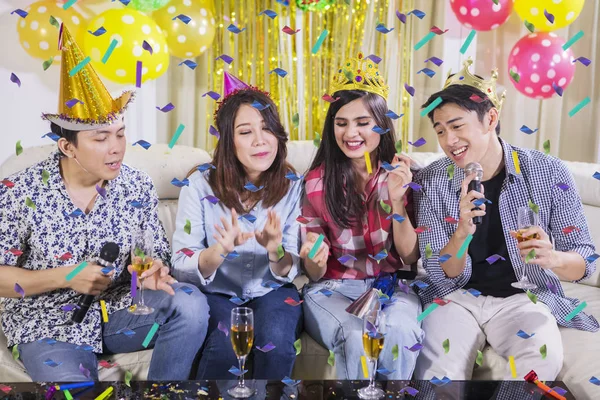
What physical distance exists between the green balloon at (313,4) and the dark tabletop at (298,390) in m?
2.75

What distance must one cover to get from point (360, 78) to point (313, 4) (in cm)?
177

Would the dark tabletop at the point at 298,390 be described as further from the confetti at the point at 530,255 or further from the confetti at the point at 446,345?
the confetti at the point at 530,255

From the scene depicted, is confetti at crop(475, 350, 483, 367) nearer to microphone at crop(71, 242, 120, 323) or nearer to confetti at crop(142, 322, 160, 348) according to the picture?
confetti at crop(142, 322, 160, 348)

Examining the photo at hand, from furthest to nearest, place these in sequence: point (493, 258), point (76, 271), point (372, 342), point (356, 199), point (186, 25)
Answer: point (186, 25), point (356, 199), point (493, 258), point (76, 271), point (372, 342)

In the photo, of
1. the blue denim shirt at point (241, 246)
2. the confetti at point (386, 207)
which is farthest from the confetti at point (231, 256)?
the confetti at point (386, 207)

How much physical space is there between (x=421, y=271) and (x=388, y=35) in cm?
206

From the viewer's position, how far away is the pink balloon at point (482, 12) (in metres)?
3.52

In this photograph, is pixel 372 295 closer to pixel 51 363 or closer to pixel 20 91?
pixel 51 363

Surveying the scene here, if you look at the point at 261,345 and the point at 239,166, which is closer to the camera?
the point at 261,345

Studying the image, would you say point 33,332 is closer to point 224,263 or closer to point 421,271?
point 224,263

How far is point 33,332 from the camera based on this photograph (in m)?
2.02

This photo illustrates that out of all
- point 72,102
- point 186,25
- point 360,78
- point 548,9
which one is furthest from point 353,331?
point 548,9

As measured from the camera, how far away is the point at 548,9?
Answer: 137 inches

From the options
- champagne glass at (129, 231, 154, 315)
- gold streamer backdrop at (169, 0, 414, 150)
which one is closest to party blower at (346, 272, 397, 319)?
champagne glass at (129, 231, 154, 315)
